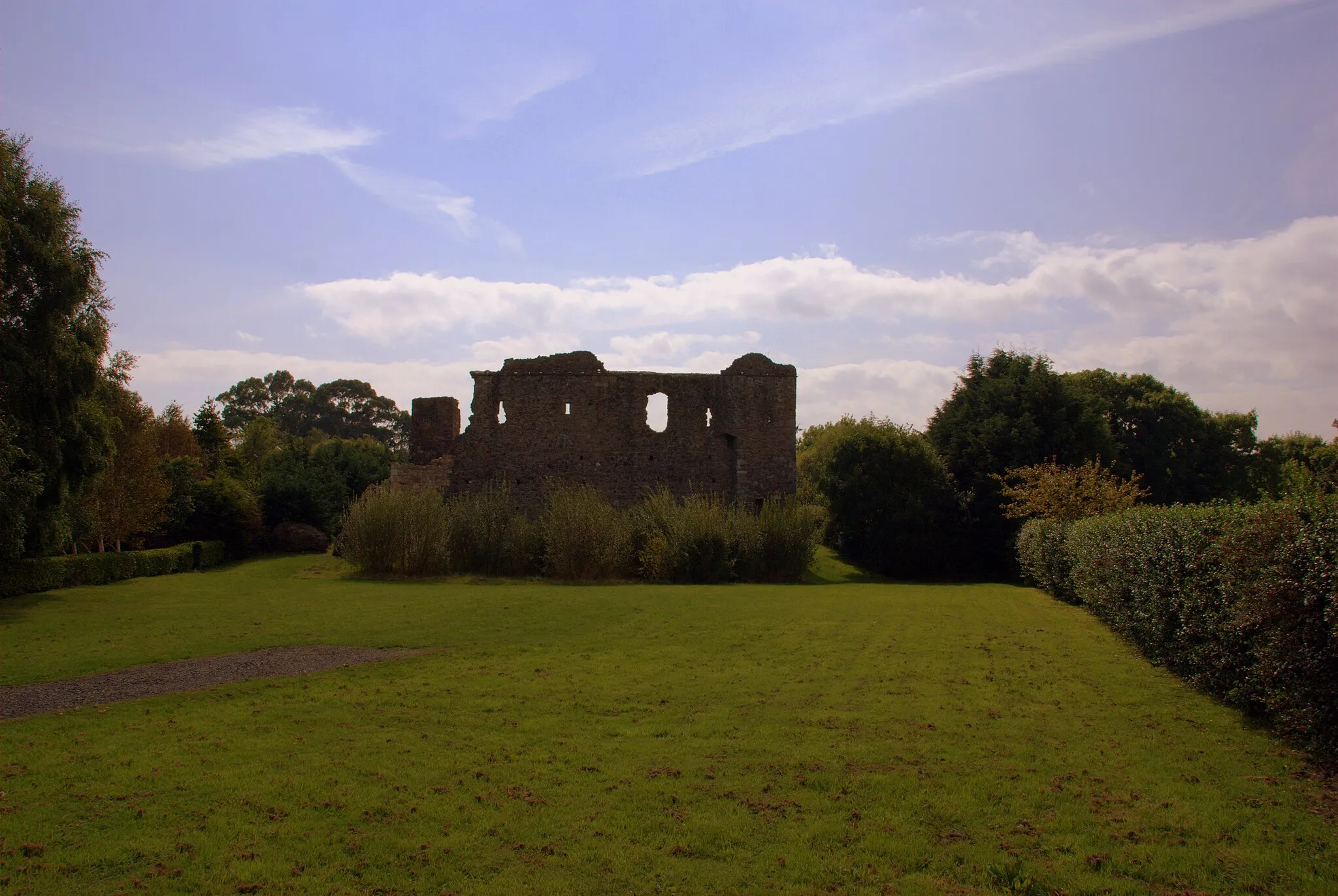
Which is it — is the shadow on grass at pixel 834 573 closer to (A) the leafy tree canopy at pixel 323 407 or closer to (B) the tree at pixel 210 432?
(B) the tree at pixel 210 432

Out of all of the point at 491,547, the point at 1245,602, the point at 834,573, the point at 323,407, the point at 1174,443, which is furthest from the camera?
the point at 323,407

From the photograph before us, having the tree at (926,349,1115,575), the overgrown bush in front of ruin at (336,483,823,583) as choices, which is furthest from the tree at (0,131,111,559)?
the tree at (926,349,1115,575)

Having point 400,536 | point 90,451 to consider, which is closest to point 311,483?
point 400,536

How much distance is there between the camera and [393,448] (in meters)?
65.1

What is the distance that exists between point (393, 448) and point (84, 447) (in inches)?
1921

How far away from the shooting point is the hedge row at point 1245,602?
20.8ft

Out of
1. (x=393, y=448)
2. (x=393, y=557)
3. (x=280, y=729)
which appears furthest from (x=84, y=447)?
(x=393, y=448)

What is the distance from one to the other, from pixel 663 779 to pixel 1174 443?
37550mm

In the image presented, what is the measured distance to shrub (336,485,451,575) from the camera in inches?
826

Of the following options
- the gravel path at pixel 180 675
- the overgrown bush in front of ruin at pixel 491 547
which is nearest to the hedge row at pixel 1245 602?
the gravel path at pixel 180 675

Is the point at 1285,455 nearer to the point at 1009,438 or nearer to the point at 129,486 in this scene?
the point at 1009,438

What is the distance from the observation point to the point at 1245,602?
7254 millimetres

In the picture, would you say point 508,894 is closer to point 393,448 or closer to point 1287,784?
point 1287,784

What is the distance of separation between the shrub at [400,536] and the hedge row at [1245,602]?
14.2 m
